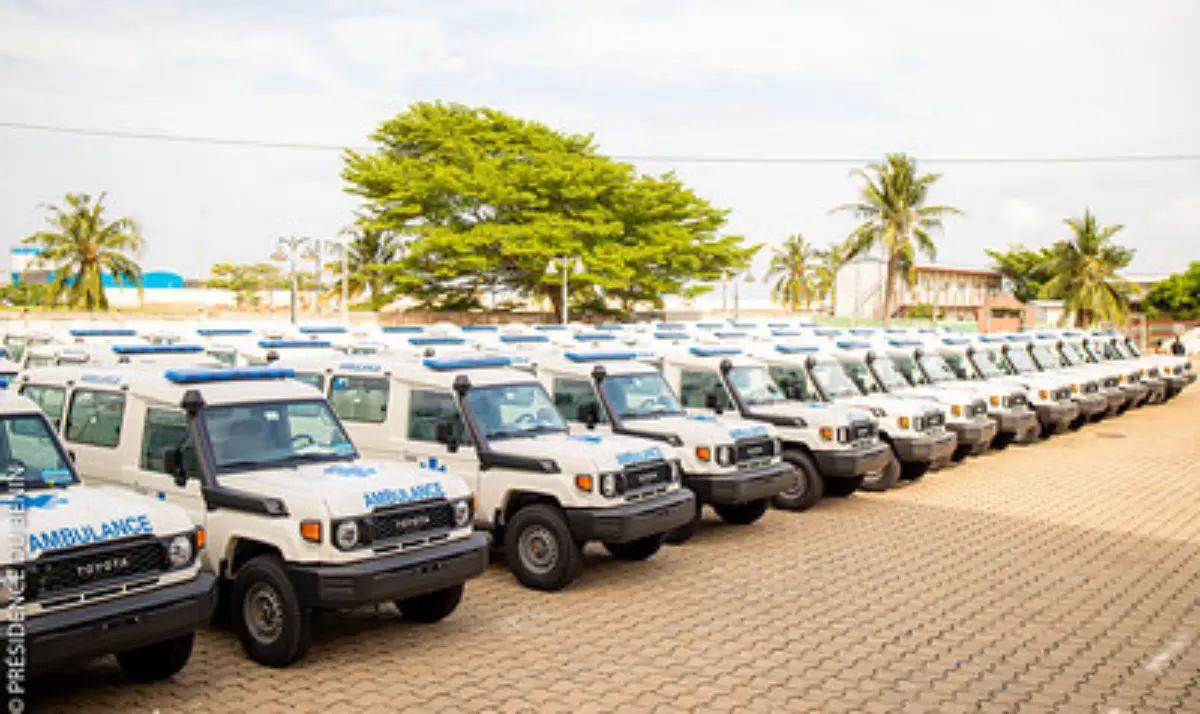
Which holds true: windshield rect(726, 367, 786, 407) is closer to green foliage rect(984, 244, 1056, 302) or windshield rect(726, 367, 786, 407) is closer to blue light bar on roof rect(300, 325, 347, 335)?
blue light bar on roof rect(300, 325, 347, 335)

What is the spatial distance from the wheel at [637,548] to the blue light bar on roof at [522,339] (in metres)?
8.11

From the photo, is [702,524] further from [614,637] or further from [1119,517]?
[1119,517]

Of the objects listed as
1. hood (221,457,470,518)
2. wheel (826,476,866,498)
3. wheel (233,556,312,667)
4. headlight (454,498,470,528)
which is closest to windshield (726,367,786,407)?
wheel (826,476,866,498)

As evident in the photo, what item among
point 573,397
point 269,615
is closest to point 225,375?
point 269,615

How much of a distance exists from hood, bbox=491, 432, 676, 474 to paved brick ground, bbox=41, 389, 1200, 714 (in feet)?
3.94

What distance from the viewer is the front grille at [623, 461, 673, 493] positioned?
8.98 m

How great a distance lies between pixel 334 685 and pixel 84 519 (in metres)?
1.94

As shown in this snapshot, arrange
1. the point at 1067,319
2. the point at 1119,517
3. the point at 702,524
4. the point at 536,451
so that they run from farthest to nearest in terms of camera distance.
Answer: the point at 1067,319 < the point at 1119,517 < the point at 702,524 < the point at 536,451

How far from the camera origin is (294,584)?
6633 mm

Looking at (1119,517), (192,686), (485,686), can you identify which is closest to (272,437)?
(192,686)

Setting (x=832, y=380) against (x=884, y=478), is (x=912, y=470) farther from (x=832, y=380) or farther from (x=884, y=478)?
(x=832, y=380)

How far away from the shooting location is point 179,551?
19.7ft

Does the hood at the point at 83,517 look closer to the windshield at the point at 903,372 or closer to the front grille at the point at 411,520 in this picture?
the front grille at the point at 411,520

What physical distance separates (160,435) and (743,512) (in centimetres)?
674
